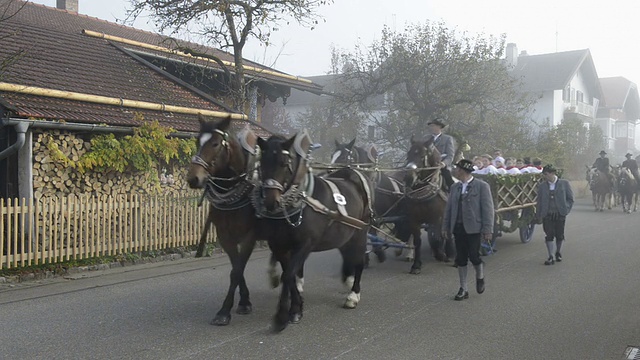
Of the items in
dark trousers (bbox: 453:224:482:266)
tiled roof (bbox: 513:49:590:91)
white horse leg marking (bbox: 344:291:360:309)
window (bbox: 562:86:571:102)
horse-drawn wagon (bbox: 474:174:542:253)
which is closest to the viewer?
white horse leg marking (bbox: 344:291:360:309)

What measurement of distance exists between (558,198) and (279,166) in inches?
277

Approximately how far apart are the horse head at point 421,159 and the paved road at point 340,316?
165 cm

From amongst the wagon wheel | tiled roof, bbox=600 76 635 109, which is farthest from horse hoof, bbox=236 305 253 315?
tiled roof, bbox=600 76 635 109

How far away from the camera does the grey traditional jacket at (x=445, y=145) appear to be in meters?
11.2

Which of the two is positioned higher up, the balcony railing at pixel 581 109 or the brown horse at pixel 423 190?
the balcony railing at pixel 581 109

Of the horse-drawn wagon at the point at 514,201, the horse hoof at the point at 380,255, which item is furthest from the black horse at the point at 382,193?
the horse-drawn wagon at the point at 514,201

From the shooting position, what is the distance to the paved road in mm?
5910

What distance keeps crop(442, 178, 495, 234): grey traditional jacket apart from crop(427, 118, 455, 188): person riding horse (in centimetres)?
261

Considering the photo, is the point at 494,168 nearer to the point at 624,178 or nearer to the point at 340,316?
the point at 340,316

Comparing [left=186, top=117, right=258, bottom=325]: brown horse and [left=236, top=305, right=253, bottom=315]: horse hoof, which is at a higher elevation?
[left=186, top=117, right=258, bottom=325]: brown horse

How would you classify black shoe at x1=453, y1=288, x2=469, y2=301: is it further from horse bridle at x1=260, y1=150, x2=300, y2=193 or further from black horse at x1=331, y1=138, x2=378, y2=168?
horse bridle at x1=260, y1=150, x2=300, y2=193

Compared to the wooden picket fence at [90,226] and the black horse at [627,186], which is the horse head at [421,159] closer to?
the wooden picket fence at [90,226]

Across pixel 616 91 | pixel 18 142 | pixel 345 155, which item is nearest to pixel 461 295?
pixel 345 155

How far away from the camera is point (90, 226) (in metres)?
10.8
